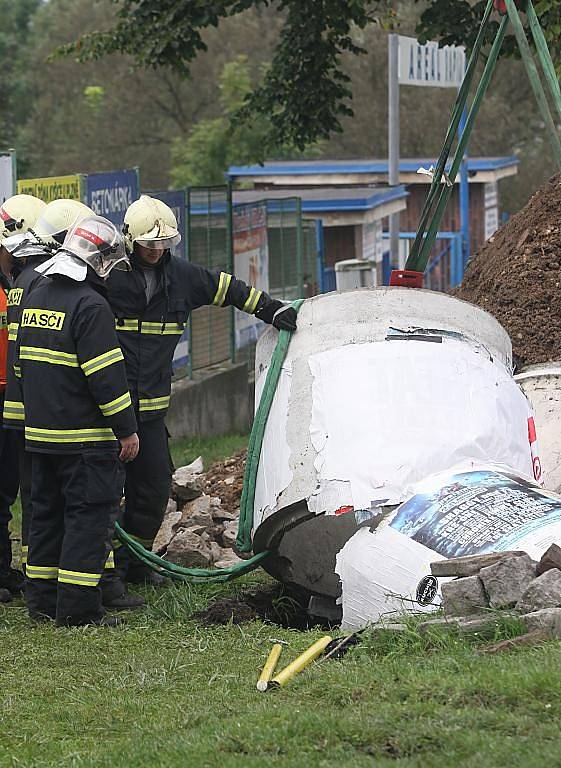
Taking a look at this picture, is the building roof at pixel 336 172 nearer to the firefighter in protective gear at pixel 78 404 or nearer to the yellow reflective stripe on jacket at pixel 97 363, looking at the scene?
the firefighter in protective gear at pixel 78 404

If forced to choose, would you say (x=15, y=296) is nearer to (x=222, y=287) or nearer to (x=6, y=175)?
(x=222, y=287)

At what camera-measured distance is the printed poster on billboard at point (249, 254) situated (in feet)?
47.3

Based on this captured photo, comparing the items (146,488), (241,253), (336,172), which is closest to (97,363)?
(146,488)

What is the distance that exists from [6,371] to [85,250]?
3.12 feet

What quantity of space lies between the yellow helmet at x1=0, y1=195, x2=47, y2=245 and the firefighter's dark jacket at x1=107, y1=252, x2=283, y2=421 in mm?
633

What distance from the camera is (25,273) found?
258 inches

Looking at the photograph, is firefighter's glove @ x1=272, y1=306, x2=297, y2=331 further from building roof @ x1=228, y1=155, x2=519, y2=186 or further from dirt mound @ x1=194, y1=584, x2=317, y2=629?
building roof @ x1=228, y1=155, x2=519, y2=186

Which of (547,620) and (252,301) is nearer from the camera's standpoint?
(547,620)

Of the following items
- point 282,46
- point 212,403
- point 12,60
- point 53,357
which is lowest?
point 212,403

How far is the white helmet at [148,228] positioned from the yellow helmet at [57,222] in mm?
236

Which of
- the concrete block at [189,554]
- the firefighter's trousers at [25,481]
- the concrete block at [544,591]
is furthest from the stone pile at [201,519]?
the concrete block at [544,591]

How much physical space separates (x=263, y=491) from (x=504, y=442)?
45.9 inches

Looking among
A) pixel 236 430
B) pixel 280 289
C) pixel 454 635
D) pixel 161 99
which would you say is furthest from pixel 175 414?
pixel 161 99

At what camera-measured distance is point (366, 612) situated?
18.3 feet
